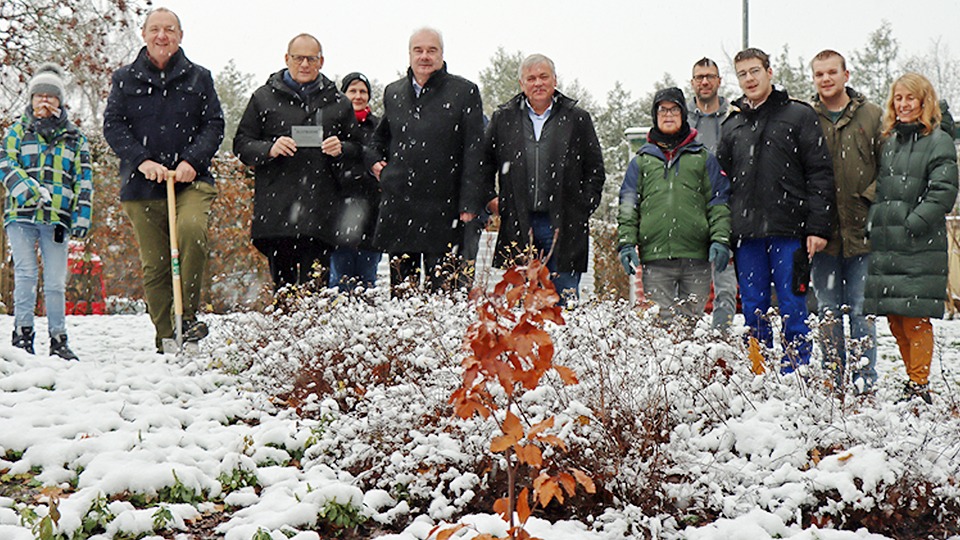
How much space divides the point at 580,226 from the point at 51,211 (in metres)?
3.58

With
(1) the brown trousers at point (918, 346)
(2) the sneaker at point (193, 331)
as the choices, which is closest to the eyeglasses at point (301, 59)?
(2) the sneaker at point (193, 331)

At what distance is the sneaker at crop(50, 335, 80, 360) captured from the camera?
6.31m

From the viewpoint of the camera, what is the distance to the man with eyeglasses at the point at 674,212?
232 inches

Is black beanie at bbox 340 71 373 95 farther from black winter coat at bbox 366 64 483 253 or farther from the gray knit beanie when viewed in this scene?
the gray knit beanie

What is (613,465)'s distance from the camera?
3.46m

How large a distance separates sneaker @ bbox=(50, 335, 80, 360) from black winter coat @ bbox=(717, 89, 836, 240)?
4466 millimetres

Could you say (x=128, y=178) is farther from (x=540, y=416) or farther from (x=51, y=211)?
(x=540, y=416)

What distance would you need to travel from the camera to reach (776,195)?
568 centimetres

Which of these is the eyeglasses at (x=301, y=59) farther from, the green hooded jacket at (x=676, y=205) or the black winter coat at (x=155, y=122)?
the green hooded jacket at (x=676, y=205)

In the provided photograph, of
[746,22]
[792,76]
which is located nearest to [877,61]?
[792,76]

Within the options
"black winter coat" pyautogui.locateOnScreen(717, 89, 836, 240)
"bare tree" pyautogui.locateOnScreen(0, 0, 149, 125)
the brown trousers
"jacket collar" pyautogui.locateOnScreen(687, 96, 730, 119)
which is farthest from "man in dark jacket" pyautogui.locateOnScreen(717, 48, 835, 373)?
"bare tree" pyautogui.locateOnScreen(0, 0, 149, 125)

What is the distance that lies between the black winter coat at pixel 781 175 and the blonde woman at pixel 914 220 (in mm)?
375

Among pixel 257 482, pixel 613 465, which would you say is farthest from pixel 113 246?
pixel 613 465

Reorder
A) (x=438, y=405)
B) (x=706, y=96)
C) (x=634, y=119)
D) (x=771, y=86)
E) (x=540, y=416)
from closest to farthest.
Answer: (x=540, y=416) < (x=438, y=405) < (x=771, y=86) < (x=706, y=96) < (x=634, y=119)
